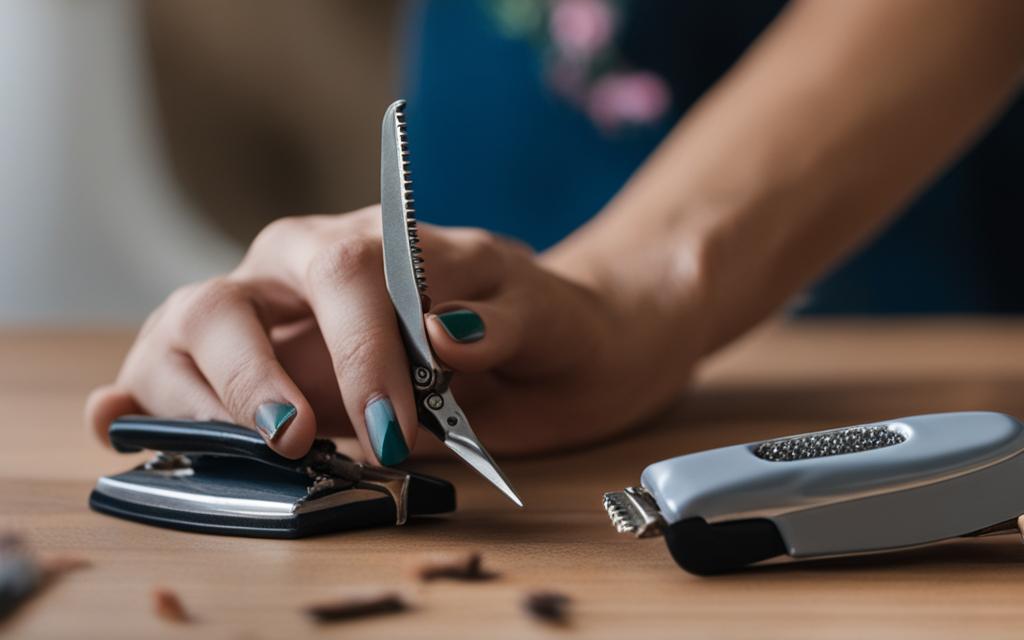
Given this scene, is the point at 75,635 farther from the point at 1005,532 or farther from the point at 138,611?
the point at 1005,532

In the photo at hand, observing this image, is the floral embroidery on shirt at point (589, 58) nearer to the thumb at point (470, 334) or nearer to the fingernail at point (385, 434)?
the thumb at point (470, 334)

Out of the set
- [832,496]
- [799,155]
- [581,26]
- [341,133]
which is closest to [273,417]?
[832,496]

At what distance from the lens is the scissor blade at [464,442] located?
592mm

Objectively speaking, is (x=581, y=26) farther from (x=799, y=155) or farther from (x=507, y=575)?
(x=507, y=575)

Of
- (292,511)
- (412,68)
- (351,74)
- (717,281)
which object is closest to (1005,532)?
(292,511)

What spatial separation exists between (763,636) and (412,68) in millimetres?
1505

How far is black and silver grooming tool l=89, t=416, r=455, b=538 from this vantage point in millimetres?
587

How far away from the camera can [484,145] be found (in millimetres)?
1764

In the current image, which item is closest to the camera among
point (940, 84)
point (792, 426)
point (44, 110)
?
point (792, 426)

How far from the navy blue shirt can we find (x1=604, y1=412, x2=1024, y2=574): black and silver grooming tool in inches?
47.2

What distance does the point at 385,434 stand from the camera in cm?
60

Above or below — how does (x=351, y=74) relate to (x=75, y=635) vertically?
above

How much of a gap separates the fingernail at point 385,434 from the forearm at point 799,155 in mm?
329

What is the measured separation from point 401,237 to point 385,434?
100 millimetres
